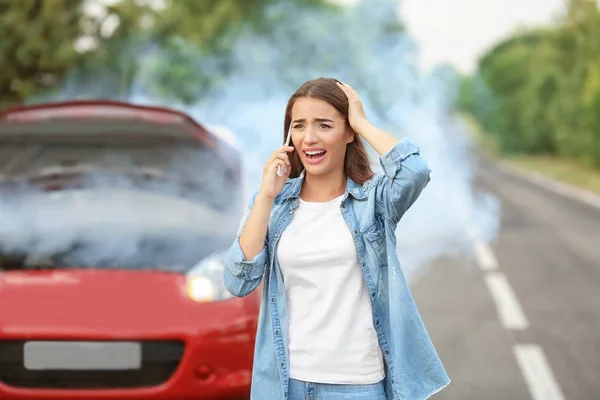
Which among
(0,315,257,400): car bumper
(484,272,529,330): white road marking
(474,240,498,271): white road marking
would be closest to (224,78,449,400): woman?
(0,315,257,400): car bumper

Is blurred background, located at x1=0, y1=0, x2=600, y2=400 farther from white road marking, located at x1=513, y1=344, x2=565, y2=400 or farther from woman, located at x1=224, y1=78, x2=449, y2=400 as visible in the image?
woman, located at x1=224, y1=78, x2=449, y2=400

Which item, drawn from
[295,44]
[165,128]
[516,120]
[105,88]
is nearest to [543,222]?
[295,44]

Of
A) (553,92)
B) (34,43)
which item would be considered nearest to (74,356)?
(34,43)

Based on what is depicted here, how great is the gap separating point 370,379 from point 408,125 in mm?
6522

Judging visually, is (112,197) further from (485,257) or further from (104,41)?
(104,41)

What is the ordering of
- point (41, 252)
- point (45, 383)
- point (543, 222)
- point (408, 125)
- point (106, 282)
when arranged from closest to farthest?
1. point (45, 383)
2. point (106, 282)
3. point (41, 252)
4. point (408, 125)
5. point (543, 222)

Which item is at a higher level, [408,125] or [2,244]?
[408,125]

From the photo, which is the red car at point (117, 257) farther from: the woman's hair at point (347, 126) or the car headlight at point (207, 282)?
the woman's hair at point (347, 126)

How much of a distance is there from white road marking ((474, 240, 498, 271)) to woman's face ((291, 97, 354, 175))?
7.87 meters

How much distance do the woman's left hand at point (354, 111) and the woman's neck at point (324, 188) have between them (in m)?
0.15

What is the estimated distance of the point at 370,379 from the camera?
2330 millimetres

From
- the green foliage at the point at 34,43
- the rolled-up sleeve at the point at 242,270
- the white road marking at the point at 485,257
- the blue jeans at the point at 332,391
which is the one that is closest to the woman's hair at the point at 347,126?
the rolled-up sleeve at the point at 242,270

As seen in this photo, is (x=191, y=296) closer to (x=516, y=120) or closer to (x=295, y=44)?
(x=295, y=44)

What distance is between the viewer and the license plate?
3611mm
